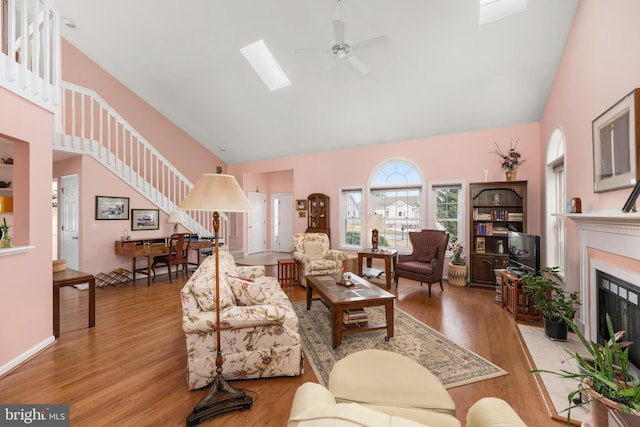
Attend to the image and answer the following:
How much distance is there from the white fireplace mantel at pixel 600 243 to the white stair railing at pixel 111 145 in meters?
6.76

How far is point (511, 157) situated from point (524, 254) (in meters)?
1.93

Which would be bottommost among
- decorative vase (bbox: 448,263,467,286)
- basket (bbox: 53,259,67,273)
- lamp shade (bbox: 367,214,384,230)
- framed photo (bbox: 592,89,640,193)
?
decorative vase (bbox: 448,263,467,286)

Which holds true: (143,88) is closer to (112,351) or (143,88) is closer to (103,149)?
(103,149)

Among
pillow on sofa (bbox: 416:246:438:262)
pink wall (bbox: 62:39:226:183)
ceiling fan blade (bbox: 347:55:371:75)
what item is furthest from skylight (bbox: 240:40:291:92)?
pillow on sofa (bbox: 416:246:438:262)

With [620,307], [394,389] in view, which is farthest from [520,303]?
[394,389]

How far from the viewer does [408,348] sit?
2762 mm

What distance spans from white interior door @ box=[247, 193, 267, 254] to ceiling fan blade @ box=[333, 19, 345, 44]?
585 cm

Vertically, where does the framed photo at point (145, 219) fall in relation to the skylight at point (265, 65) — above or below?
below

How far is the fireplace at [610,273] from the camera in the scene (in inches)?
79.1

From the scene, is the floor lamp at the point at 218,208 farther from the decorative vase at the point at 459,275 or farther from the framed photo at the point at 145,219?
the framed photo at the point at 145,219

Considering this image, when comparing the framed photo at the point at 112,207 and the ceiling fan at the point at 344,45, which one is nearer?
the ceiling fan at the point at 344,45

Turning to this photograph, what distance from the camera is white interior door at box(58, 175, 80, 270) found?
512 centimetres

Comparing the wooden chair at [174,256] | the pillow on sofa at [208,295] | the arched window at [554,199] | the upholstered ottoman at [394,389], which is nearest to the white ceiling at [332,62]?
the arched window at [554,199]

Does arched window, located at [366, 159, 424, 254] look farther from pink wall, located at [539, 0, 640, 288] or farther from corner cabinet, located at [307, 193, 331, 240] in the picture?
pink wall, located at [539, 0, 640, 288]
